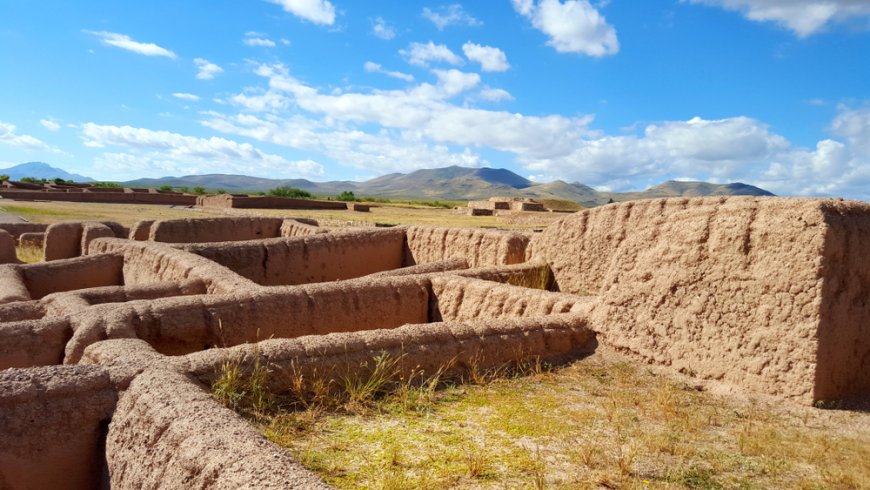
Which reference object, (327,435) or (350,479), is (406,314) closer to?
(327,435)

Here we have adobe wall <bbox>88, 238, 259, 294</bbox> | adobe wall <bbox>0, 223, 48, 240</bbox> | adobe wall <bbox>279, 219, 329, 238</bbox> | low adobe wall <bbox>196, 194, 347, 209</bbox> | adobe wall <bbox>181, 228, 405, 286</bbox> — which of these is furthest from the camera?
low adobe wall <bbox>196, 194, 347, 209</bbox>

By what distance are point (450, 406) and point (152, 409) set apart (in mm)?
1953

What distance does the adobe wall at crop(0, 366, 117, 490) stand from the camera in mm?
3312

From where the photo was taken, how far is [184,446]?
9.30 ft

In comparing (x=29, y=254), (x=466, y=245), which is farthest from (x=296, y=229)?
(x=29, y=254)

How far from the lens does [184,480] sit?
2725 mm

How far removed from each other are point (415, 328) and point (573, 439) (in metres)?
1.74

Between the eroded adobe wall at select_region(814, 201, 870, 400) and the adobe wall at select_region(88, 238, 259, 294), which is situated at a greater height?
the eroded adobe wall at select_region(814, 201, 870, 400)

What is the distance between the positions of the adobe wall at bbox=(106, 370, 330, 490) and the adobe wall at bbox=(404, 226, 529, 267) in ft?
23.6

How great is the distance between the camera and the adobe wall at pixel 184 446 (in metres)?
2.49

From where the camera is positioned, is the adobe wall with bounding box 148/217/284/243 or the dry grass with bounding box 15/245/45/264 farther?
the dry grass with bounding box 15/245/45/264

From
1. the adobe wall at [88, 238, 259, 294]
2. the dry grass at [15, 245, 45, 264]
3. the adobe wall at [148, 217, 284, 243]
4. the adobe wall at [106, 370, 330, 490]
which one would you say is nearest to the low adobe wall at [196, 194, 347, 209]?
the dry grass at [15, 245, 45, 264]

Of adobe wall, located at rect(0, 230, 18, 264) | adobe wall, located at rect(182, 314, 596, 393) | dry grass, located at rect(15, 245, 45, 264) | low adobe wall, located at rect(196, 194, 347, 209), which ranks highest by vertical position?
low adobe wall, located at rect(196, 194, 347, 209)

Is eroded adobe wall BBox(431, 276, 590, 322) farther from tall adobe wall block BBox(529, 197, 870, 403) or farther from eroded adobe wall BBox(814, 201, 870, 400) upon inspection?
eroded adobe wall BBox(814, 201, 870, 400)
